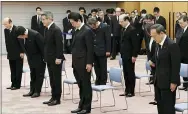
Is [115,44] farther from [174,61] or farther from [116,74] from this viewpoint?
[174,61]

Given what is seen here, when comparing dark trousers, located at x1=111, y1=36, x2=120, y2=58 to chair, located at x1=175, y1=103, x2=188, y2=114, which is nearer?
chair, located at x1=175, y1=103, x2=188, y2=114

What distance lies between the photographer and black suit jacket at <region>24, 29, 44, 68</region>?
801 centimetres

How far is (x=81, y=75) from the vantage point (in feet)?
21.5

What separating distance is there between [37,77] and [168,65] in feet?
12.1

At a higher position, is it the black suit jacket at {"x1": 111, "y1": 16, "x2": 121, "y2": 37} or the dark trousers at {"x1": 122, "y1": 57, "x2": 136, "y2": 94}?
the black suit jacket at {"x1": 111, "y1": 16, "x2": 121, "y2": 37}

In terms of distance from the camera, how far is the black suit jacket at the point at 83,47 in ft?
21.0

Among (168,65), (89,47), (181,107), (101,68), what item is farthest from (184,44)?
(181,107)

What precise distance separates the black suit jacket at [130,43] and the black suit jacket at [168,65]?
2346mm

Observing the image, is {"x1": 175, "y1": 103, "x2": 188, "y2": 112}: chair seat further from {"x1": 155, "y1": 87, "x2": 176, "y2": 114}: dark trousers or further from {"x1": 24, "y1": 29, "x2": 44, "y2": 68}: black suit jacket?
{"x1": 24, "y1": 29, "x2": 44, "y2": 68}: black suit jacket

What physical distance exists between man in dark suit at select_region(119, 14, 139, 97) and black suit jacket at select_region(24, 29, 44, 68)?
66.3 inches

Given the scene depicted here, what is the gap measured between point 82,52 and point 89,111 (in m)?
1.07

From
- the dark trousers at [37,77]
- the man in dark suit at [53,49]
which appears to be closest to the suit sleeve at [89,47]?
the man in dark suit at [53,49]

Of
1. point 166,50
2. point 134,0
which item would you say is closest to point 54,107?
point 166,50

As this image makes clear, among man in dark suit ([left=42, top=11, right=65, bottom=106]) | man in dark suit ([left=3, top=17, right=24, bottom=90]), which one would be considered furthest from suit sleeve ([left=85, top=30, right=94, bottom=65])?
man in dark suit ([left=3, top=17, right=24, bottom=90])
